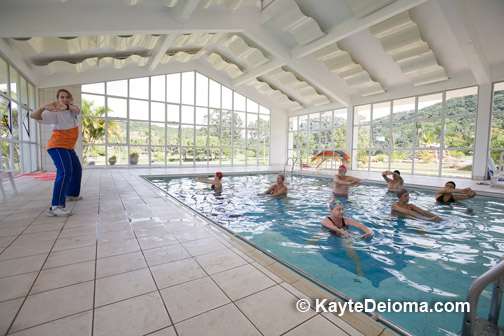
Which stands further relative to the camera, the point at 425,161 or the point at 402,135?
the point at 425,161

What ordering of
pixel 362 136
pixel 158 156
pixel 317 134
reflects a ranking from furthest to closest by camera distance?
pixel 317 134
pixel 158 156
pixel 362 136

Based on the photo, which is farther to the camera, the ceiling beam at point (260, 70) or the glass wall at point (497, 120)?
the ceiling beam at point (260, 70)

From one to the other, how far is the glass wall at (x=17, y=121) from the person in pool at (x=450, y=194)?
388 inches

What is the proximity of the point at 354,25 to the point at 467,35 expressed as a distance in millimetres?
2705

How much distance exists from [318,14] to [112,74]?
8.80m

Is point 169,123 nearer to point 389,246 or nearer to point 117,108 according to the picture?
point 117,108

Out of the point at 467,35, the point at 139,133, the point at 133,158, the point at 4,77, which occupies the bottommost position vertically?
the point at 133,158

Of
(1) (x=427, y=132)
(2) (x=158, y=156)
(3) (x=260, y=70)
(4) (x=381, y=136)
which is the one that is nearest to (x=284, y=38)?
(3) (x=260, y=70)

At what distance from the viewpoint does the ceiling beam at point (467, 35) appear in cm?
546

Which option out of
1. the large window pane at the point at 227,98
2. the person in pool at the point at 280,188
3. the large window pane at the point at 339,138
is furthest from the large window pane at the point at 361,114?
the person in pool at the point at 280,188

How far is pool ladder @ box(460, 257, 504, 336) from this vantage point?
83 cm

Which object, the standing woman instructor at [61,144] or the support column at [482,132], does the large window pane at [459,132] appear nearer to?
the support column at [482,132]

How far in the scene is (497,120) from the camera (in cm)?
802

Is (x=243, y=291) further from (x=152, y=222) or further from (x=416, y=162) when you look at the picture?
(x=416, y=162)
